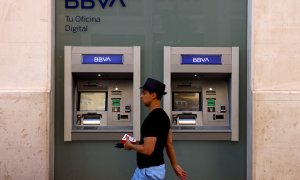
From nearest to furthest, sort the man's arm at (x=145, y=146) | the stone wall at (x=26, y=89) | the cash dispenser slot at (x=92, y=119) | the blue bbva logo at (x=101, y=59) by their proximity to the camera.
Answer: the man's arm at (x=145, y=146)
the stone wall at (x=26, y=89)
the blue bbva logo at (x=101, y=59)
the cash dispenser slot at (x=92, y=119)

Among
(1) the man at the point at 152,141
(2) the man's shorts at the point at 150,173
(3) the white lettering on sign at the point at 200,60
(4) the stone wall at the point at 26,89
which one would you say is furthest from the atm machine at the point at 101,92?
(2) the man's shorts at the point at 150,173

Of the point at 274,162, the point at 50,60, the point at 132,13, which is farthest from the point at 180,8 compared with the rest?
the point at 274,162

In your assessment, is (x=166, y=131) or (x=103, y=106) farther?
(x=103, y=106)

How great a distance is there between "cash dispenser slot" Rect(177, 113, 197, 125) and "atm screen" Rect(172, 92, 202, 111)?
0.09 metres

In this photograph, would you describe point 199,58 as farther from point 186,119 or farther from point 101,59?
point 101,59

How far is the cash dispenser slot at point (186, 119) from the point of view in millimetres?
6954

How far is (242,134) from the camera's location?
6973 mm

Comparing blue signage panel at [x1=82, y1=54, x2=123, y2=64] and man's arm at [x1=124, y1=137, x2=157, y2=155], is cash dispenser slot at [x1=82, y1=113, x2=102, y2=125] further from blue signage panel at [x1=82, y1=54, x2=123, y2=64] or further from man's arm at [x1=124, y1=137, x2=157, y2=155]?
man's arm at [x1=124, y1=137, x2=157, y2=155]

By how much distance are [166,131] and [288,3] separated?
10.0ft

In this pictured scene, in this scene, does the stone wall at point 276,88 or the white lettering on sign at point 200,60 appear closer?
the stone wall at point 276,88

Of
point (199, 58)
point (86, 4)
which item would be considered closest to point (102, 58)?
point (86, 4)

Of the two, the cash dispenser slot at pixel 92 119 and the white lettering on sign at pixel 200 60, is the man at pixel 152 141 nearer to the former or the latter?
the white lettering on sign at pixel 200 60

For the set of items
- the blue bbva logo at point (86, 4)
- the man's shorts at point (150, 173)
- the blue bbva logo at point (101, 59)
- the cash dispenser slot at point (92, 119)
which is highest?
the blue bbva logo at point (86, 4)

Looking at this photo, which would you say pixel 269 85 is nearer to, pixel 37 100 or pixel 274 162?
pixel 274 162
